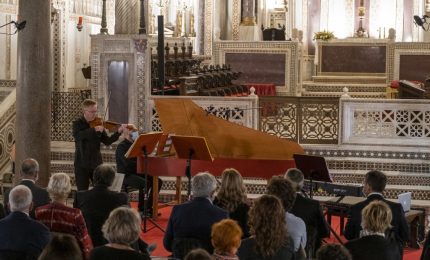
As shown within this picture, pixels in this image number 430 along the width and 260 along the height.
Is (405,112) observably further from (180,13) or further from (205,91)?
(180,13)

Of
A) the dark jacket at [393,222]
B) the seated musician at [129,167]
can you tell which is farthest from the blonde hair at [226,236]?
the seated musician at [129,167]

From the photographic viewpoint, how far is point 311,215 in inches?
337

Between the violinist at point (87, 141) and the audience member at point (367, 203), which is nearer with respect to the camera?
the audience member at point (367, 203)

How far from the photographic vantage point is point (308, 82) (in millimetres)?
28234

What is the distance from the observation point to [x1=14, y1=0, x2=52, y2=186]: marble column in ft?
44.7

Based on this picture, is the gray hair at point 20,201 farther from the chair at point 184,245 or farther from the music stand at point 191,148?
the music stand at point 191,148

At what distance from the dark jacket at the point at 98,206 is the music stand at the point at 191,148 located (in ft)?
10.1

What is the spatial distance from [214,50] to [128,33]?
313 inches

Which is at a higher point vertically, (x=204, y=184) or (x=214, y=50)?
(x=214, y=50)

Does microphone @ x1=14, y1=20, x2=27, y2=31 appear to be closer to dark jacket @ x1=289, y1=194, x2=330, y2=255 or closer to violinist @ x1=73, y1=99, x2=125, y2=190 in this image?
violinist @ x1=73, y1=99, x2=125, y2=190

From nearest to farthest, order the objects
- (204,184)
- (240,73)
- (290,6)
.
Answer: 1. (204,184)
2. (240,73)
3. (290,6)

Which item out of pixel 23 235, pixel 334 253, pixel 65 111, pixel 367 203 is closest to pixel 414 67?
pixel 65 111

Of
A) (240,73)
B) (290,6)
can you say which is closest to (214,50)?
(240,73)

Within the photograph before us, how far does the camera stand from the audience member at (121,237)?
Result: 6215 mm
